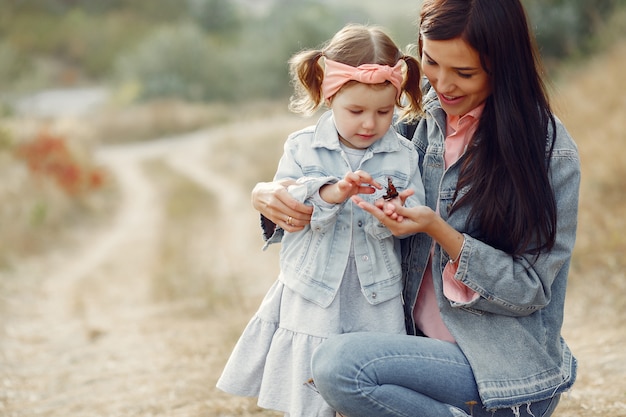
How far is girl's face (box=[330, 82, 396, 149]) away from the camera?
2.45 m

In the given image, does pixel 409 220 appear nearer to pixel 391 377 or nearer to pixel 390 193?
pixel 390 193

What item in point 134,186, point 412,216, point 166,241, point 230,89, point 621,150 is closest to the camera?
point 412,216

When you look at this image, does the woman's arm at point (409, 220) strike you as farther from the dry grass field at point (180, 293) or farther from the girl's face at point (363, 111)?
the dry grass field at point (180, 293)

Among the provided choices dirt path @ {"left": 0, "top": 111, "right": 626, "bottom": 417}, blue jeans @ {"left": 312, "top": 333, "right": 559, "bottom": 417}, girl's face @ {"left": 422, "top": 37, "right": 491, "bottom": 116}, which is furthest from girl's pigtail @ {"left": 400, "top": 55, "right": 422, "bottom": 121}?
dirt path @ {"left": 0, "top": 111, "right": 626, "bottom": 417}

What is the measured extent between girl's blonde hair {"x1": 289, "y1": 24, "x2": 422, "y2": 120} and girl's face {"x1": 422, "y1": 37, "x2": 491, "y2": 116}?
0.12 metres

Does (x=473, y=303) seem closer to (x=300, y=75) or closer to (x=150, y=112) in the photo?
(x=300, y=75)

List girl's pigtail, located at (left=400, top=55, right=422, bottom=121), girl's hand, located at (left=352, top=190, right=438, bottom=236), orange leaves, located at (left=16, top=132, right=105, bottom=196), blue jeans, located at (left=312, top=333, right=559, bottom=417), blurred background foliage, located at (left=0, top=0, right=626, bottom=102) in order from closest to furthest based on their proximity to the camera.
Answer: girl's hand, located at (left=352, top=190, right=438, bottom=236) < blue jeans, located at (left=312, top=333, right=559, bottom=417) < girl's pigtail, located at (left=400, top=55, right=422, bottom=121) < orange leaves, located at (left=16, top=132, right=105, bottom=196) < blurred background foliage, located at (left=0, top=0, right=626, bottom=102)

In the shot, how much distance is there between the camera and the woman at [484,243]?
2.31 metres

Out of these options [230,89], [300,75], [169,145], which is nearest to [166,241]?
[300,75]

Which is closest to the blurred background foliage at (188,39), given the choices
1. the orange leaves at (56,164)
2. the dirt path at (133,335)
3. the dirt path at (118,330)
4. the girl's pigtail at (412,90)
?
the girl's pigtail at (412,90)

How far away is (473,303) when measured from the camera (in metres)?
2.36

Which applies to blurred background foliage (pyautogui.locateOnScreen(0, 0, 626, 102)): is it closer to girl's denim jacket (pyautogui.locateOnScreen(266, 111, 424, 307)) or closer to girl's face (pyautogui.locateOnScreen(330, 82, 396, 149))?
girl's face (pyautogui.locateOnScreen(330, 82, 396, 149))

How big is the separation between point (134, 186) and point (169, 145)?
4.82 metres

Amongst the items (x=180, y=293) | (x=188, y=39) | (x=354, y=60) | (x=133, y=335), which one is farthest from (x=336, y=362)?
(x=188, y=39)
